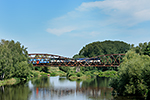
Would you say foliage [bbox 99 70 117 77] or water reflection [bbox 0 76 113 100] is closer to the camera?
water reflection [bbox 0 76 113 100]

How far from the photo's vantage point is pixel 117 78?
4203cm

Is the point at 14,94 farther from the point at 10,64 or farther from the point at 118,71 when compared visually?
the point at 118,71

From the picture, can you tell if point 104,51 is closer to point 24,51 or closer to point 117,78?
point 24,51

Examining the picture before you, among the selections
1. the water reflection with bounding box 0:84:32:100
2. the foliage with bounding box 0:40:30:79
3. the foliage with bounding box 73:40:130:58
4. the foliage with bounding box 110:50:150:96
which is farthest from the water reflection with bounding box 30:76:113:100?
the foliage with bounding box 73:40:130:58

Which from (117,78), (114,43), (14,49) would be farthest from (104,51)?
(117,78)

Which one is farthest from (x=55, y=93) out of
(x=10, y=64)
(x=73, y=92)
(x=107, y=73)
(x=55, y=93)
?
(x=107, y=73)

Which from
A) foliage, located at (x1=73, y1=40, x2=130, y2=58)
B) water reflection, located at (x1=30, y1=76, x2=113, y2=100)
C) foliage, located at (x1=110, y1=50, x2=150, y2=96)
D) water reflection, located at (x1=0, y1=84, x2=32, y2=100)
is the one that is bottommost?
water reflection, located at (x1=30, y1=76, x2=113, y2=100)

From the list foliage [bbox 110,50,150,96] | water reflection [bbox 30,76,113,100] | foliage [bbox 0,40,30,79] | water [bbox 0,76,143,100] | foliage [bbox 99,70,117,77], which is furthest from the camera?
foliage [bbox 99,70,117,77]

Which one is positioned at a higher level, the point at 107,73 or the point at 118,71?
the point at 118,71

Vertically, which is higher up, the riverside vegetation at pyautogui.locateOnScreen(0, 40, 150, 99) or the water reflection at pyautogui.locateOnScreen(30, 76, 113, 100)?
the riverside vegetation at pyautogui.locateOnScreen(0, 40, 150, 99)

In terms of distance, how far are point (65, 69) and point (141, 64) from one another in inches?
3789

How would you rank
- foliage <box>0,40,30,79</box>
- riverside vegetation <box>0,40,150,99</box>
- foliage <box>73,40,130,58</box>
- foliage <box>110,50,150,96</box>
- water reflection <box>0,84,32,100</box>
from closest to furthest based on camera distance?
foliage <box>110,50,150,96</box>
riverside vegetation <box>0,40,150,99</box>
water reflection <box>0,84,32,100</box>
foliage <box>0,40,30,79</box>
foliage <box>73,40,130,58</box>

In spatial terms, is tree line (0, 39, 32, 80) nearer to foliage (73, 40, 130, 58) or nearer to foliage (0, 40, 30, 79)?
foliage (0, 40, 30, 79)

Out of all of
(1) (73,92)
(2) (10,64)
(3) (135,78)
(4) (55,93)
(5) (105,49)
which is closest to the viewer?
(3) (135,78)
